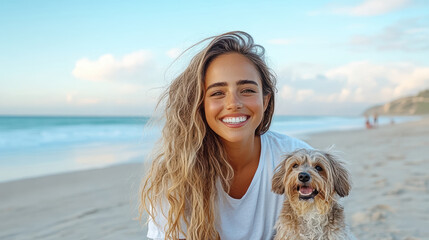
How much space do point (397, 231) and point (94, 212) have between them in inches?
172

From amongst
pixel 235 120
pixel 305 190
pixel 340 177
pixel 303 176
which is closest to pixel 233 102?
pixel 235 120

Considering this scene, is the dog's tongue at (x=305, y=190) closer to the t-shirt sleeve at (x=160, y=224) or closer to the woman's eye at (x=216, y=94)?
the woman's eye at (x=216, y=94)

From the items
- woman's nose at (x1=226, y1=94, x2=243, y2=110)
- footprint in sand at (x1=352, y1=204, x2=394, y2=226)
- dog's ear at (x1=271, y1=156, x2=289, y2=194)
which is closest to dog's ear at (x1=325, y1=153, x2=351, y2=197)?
dog's ear at (x1=271, y1=156, x2=289, y2=194)

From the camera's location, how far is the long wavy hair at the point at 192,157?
11.0ft

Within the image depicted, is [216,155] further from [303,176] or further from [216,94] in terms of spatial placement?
[303,176]

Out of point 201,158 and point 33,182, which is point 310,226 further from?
point 33,182

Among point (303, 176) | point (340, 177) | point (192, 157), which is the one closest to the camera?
point (303, 176)

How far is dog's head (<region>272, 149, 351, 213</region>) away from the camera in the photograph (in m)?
2.91

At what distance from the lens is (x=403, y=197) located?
557 centimetres

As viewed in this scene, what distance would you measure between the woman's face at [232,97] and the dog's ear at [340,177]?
29.5 inches

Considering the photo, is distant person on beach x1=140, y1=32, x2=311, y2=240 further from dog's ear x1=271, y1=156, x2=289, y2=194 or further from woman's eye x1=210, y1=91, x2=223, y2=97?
dog's ear x1=271, y1=156, x2=289, y2=194

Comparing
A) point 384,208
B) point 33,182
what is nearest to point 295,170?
point 384,208

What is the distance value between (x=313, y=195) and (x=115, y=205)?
4202 mm

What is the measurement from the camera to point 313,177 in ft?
9.53
